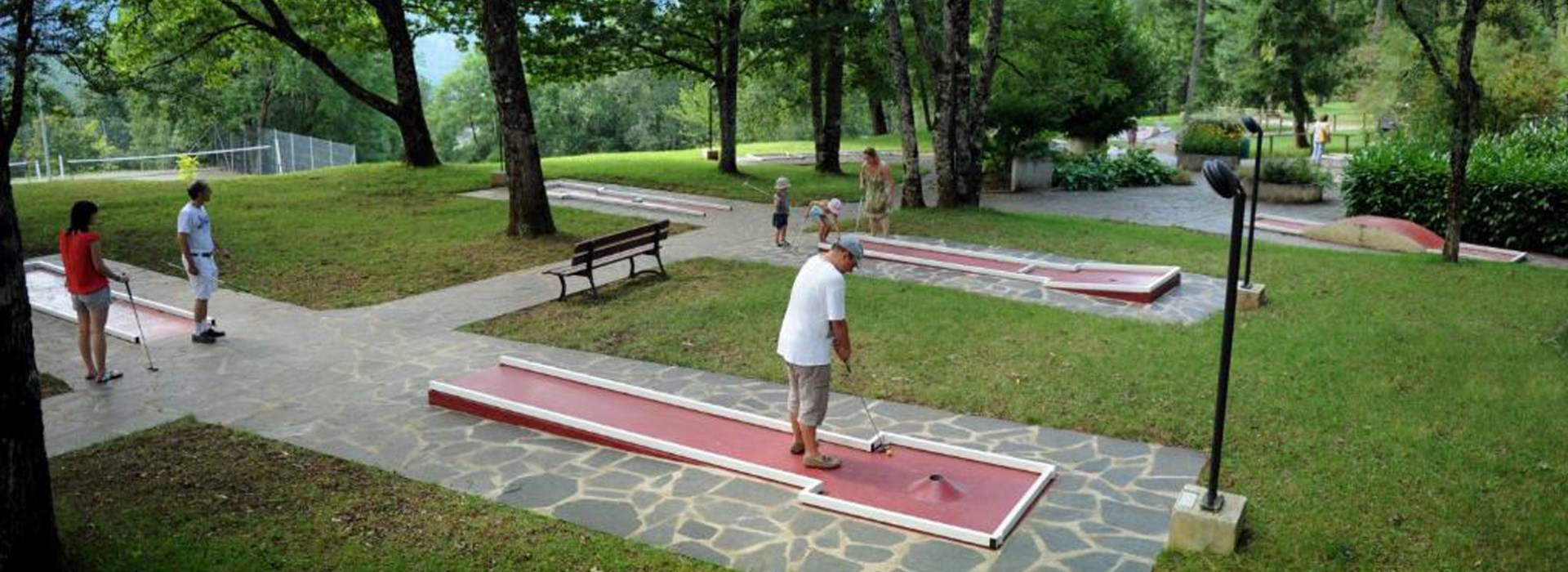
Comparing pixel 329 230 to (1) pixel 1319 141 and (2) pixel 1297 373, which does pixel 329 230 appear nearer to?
(2) pixel 1297 373

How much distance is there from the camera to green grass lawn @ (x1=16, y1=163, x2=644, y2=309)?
559 inches

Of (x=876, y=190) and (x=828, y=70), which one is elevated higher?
(x=828, y=70)

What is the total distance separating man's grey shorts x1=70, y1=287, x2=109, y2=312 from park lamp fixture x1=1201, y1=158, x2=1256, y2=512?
9.04 m

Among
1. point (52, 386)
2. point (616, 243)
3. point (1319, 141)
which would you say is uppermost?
point (1319, 141)

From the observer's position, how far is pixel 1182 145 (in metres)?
31.8

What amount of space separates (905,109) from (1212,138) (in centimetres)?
1562

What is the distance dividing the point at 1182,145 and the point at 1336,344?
2308 centimetres

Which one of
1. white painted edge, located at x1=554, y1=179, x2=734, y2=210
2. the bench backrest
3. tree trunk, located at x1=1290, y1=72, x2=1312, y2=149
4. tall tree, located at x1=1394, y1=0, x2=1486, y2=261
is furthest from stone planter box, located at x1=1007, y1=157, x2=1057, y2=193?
tree trunk, located at x1=1290, y1=72, x2=1312, y2=149

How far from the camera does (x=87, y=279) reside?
29.9ft

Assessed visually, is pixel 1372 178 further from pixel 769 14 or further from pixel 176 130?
pixel 176 130

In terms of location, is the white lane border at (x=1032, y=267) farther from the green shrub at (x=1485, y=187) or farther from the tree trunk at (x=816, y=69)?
the tree trunk at (x=816, y=69)

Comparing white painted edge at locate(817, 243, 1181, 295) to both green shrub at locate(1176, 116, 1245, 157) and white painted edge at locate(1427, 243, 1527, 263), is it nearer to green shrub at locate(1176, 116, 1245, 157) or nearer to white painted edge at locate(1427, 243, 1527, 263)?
white painted edge at locate(1427, 243, 1527, 263)

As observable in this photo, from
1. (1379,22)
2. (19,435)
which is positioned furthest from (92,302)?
(1379,22)

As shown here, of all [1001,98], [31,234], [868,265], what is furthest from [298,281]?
[1001,98]
